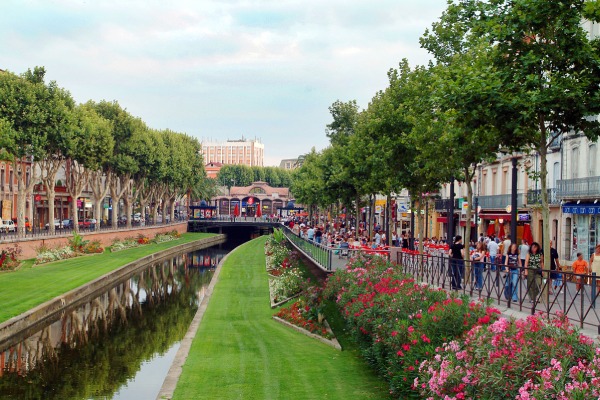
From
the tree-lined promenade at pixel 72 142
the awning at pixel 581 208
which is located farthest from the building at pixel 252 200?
the awning at pixel 581 208

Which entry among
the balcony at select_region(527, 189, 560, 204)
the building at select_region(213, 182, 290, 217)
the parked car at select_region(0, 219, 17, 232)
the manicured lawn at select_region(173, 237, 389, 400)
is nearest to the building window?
the balcony at select_region(527, 189, 560, 204)

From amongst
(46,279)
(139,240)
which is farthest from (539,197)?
(139,240)

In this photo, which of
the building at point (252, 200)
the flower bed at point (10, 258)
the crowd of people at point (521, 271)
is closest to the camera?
the crowd of people at point (521, 271)

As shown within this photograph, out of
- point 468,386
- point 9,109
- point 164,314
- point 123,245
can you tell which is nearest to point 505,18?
point 468,386

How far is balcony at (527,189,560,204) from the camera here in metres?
39.5

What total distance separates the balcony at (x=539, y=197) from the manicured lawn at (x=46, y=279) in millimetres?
25629

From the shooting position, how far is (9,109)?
154 feet

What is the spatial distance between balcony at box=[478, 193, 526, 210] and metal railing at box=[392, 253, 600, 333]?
1013 inches

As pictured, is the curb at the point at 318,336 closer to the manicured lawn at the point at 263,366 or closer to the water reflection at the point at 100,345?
the manicured lawn at the point at 263,366

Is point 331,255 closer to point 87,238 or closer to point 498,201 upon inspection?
point 498,201

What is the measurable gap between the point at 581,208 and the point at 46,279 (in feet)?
91.5

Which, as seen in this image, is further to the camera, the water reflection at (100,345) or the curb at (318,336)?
the curb at (318,336)

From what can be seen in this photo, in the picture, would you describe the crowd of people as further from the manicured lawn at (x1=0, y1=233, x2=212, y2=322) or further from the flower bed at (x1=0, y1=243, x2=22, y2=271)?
the flower bed at (x1=0, y1=243, x2=22, y2=271)

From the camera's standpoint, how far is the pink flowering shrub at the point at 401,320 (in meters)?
13.3
